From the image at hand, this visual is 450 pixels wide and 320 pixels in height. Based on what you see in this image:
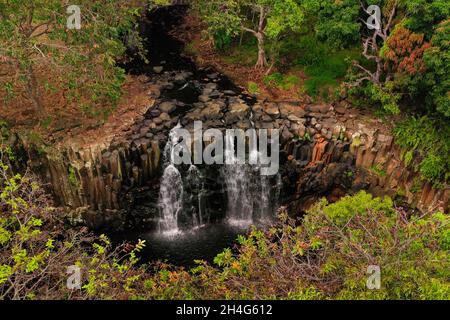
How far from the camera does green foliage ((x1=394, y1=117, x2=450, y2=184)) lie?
62.7 ft

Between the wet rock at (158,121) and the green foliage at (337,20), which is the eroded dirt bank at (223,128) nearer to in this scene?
the wet rock at (158,121)

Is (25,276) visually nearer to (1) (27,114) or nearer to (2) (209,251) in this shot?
(2) (209,251)

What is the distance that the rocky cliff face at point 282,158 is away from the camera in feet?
65.7

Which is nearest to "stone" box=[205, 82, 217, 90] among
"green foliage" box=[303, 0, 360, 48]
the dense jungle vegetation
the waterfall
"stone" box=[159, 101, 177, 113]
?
the dense jungle vegetation

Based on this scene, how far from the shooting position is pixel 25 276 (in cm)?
1127

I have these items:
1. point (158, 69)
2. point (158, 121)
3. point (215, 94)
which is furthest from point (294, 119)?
point (158, 69)

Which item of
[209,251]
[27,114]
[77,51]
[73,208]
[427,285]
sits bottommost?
[209,251]

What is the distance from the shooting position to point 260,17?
23.9 meters

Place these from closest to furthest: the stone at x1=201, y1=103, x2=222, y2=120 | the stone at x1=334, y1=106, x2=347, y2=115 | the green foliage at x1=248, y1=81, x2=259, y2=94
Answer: the stone at x1=201, y1=103, x2=222, y2=120 → the stone at x1=334, y1=106, x2=347, y2=115 → the green foliage at x1=248, y1=81, x2=259, y2=94

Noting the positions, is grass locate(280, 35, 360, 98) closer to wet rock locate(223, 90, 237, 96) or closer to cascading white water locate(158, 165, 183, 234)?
wet rock locate(223, 90, 237, 96)


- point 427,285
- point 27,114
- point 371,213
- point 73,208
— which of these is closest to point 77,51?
point 27,114

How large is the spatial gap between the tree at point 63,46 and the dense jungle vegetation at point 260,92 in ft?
0.20

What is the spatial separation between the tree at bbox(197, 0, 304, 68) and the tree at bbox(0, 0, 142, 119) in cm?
554
